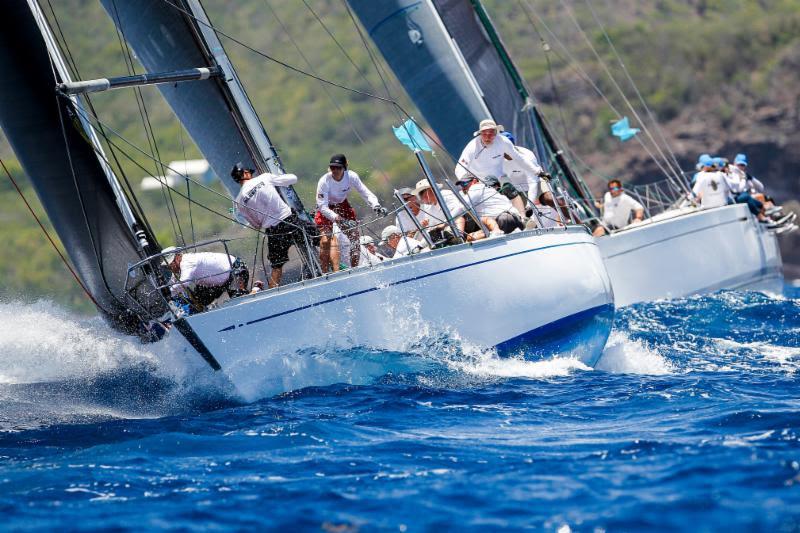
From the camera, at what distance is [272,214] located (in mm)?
7109

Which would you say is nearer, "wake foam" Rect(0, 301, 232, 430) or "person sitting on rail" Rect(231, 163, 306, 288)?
"wake foam" Rect(0, 301, 232, 430)

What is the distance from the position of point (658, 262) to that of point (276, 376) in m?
6.27

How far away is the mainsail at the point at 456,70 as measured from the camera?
1121 cm

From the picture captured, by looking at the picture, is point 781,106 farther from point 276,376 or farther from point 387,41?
point 276,376

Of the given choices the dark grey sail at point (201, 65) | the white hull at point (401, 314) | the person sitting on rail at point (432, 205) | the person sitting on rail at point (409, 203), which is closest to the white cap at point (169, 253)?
the white hull at point (401, 314)

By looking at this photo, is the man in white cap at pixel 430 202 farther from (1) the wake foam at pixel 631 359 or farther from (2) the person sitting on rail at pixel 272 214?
(1) the wake foam at pixel 631 359

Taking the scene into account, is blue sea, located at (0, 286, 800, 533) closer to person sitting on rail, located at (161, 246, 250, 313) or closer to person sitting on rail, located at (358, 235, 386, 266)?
person sitting on rail, located at (161, 246, 250, 313)

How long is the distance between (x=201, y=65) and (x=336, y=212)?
1.40m

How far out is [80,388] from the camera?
696cm

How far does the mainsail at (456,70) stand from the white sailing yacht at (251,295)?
3857 millimetres

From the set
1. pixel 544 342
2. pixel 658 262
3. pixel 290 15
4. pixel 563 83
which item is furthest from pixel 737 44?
pixel 544 342

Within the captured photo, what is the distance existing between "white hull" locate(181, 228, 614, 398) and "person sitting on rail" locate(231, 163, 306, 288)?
2.33 feet

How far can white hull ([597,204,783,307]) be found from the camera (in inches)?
444

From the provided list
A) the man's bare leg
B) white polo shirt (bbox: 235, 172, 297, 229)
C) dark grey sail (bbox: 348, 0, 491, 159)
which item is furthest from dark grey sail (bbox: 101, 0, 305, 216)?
dark grey sail (bbox: 348, 0, 491, 159)
